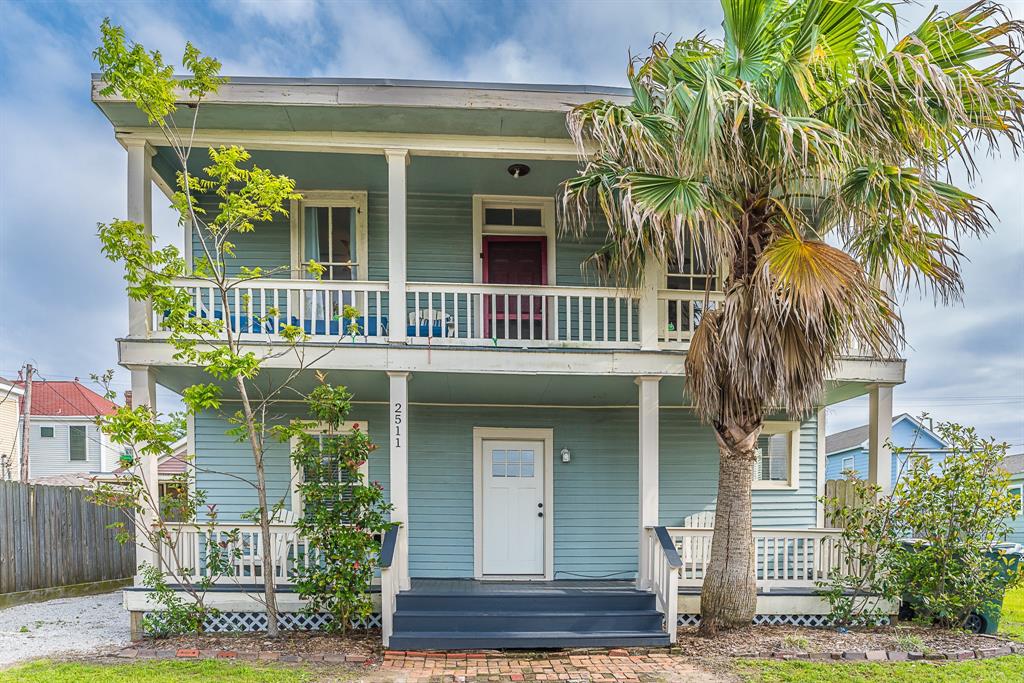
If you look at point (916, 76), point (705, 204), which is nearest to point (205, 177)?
point (705, 204)

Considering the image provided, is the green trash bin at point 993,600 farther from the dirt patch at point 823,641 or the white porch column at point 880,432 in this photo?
the white porch column at point 880,432

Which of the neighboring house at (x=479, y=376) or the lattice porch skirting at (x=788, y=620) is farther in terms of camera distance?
the lattice porch skirting at (x=788, y=620)

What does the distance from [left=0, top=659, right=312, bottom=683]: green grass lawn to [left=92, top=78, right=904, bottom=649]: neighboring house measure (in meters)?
0.96

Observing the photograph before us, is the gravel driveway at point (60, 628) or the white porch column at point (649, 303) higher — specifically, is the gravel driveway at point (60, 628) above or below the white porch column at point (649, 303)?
below

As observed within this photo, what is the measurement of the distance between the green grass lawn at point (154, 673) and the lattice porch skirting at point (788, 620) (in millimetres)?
4121

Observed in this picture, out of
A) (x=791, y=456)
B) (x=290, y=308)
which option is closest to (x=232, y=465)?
(x=290, y=308)

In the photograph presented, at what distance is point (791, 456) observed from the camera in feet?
29.8

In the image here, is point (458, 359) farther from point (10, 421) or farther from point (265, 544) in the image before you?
point (10, 421)

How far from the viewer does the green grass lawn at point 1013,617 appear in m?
6.98

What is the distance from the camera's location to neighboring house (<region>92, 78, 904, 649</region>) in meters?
6.57

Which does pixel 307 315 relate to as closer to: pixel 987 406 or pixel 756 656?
pixel 756 656

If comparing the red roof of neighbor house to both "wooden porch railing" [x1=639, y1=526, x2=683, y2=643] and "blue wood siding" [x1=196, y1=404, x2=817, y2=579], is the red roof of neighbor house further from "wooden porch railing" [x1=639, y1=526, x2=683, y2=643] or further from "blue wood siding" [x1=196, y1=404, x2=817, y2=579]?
"wooden porch railing" [x1=639, y1=526, x2=683, y2=643]

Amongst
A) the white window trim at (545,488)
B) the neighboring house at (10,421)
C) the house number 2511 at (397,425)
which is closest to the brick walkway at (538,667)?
the house number 2511 at (397,425)

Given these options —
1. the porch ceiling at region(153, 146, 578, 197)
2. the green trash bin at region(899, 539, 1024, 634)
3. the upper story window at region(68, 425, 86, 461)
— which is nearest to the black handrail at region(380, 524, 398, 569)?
the porch ceiling at region(153, 146, 578, 197)
